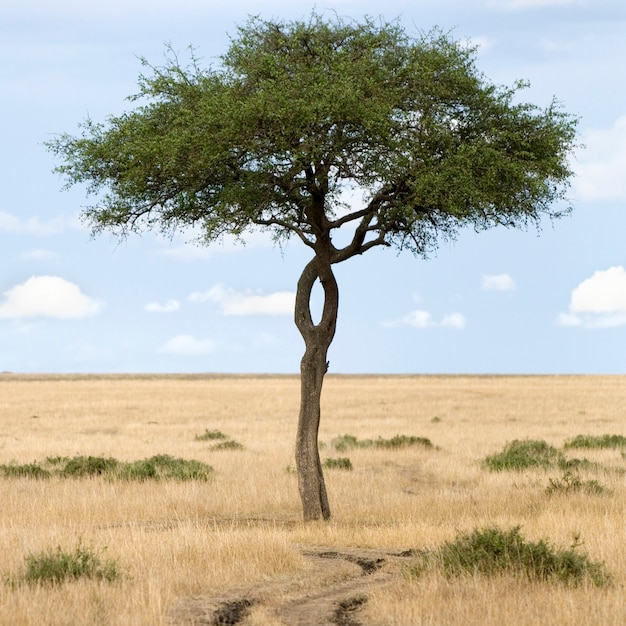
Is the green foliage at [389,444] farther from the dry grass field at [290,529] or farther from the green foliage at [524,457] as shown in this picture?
the green foliage at [524,457]

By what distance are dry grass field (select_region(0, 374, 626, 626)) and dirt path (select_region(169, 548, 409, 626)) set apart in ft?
0.12

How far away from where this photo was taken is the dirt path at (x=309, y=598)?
34.5 feet

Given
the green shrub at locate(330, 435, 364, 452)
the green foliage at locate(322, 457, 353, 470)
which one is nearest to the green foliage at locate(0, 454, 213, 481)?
the green foliage at locate(322, 457, 353, 470)

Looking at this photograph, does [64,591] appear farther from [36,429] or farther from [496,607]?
[36,429]

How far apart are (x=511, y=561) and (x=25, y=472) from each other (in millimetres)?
18128

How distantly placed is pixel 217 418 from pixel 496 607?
146ft

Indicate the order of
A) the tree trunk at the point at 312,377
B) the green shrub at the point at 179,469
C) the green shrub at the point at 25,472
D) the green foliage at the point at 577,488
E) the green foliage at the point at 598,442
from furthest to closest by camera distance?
the green foliage at the point at 598,442, the green shrub at the point at 25,472, the green shrub at the point at 179,469, the green foliage at the point at 577,488, the tree trunk at the point at 312,377

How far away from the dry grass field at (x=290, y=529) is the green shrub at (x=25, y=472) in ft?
3.94

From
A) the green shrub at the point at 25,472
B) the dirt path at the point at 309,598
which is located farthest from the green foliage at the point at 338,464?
the dirt path at the point at 309,598

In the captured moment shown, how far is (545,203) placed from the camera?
799 inches

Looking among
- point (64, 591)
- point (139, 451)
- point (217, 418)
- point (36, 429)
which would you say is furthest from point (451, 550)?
point (217, 418)

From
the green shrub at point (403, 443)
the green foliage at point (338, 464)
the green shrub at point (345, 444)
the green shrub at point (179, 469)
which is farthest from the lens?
the green shrub at point (403, 443)

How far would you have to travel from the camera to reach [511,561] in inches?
478

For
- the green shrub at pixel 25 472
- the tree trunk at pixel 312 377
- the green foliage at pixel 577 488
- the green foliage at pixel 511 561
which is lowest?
the green shrub at pixel 25 472
